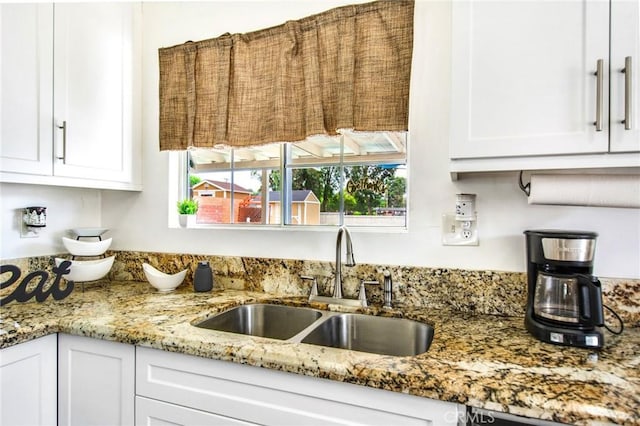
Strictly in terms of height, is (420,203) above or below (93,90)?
below

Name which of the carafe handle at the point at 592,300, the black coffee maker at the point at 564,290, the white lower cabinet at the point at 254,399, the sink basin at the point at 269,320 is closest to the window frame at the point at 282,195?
the sink basin at the point at 269,320

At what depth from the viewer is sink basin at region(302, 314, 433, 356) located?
1.27 metres

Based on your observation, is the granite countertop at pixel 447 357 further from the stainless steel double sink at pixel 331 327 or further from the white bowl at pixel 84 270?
the white bowl at pixel 84 270

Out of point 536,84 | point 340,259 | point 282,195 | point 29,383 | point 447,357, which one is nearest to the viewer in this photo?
point 447,357

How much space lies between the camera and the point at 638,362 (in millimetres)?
879

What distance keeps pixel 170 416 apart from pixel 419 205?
3.93 ft

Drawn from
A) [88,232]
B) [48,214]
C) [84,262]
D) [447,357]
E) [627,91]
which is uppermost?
[627,91]

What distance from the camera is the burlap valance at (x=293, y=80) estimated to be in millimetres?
1407

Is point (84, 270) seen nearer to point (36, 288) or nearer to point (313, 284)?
point (36, 288)

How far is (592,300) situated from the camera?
3.08 feet

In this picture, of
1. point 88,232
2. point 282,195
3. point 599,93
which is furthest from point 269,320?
point 599,93

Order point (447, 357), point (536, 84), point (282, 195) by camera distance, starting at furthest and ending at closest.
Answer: point (282, 195) < point (536, 84) < point (447, 357)

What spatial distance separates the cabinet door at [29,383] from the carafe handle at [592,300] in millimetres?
1737

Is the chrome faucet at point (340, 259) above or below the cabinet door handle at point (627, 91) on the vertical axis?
below
